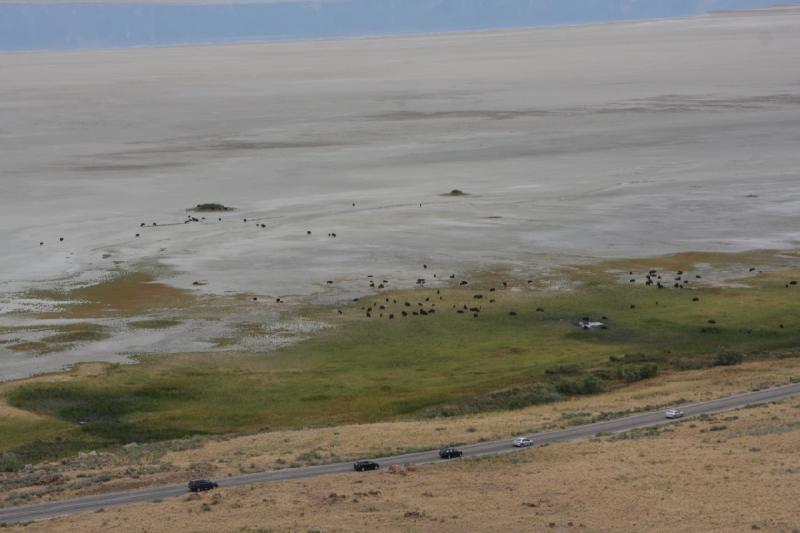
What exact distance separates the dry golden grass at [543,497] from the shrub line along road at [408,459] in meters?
1.04

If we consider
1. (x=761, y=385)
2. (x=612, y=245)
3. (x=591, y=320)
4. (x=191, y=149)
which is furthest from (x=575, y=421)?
(x=191, y=149)

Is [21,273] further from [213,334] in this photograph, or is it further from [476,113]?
[476,113]

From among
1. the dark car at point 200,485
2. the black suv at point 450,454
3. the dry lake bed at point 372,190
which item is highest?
the dry lake bed at point 372,190

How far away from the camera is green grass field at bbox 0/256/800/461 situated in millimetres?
54156

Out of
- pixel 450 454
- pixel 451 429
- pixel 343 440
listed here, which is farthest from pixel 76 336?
pixel 450 454

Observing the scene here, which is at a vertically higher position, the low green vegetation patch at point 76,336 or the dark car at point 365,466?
the low green vegetation patch at point 76,336

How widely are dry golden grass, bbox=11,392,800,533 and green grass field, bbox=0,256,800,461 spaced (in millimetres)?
11451

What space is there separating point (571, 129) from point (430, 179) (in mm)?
35474

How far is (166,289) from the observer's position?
3034 inches

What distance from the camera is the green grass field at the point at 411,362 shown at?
5416 centimetres

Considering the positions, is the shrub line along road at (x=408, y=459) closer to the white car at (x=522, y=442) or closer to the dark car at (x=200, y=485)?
the white car at (x=522, y=442)

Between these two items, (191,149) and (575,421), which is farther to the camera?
(191,149)

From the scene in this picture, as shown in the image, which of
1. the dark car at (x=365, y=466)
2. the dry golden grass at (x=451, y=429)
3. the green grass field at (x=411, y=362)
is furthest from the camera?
the green grass field at (x=411, y=362)

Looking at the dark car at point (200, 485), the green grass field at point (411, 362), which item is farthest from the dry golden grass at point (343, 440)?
the green grass field at point (411, 362)
